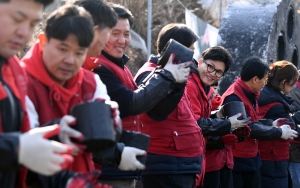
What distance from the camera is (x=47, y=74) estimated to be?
9.25 feet

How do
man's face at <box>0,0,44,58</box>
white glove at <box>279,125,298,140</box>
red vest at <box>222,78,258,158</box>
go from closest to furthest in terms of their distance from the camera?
man's face at <box>0,0,44,58</box> < red vest at <box>222,78,258,158</box> < white glove at <box>279,125,298,140</box>

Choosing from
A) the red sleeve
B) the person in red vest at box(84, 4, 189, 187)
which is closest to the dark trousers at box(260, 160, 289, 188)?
the red sleeve

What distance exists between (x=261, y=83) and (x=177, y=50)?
2.33m

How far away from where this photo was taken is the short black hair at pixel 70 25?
2.75 metres

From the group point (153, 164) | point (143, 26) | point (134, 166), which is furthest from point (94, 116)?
point (143, 26)

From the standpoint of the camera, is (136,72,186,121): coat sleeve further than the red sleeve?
No

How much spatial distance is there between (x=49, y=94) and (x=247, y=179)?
370 centimetres

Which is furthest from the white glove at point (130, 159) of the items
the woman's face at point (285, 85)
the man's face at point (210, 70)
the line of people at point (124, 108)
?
the woman's face at point (285, 85)

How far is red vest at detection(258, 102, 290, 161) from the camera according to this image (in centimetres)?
645

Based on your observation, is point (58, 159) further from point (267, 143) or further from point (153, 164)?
Result: point (267, 143)

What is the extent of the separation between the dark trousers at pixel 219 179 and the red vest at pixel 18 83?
3083 millimetres

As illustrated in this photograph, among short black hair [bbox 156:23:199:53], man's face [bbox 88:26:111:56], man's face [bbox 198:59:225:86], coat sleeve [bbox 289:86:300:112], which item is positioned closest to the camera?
man's face [bbox 88:26:111:56]

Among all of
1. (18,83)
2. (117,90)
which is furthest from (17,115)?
(117,90)

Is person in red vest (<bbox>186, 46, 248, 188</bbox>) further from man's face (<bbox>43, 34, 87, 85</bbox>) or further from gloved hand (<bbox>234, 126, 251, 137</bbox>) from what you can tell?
man's face (<bbox>43, 34, 87, 85</bbox>)
